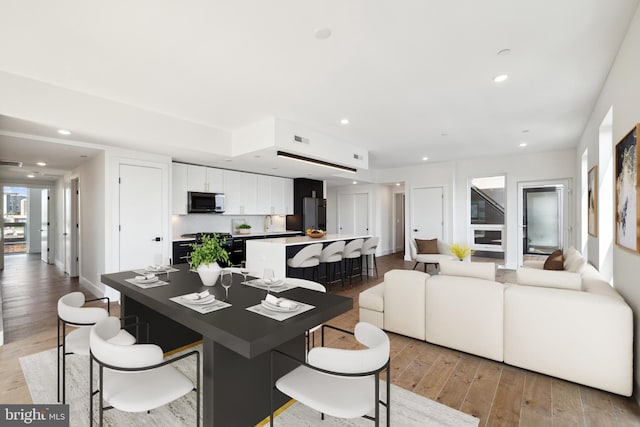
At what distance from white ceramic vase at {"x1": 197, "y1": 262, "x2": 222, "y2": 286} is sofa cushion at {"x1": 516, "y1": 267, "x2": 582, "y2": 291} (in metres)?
2.69

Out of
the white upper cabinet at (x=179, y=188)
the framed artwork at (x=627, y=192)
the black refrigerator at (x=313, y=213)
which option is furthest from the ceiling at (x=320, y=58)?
the black refrigerator at (x=313, y=213)

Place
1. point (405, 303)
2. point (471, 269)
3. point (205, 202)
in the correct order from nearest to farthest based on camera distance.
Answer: point (471, 269) → point (405, 303) → point (205, 202)

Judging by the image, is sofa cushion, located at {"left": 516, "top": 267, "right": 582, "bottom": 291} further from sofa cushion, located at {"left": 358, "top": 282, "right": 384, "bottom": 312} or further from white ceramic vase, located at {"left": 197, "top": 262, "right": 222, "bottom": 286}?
white ceramic vase, located at {"left": 197, "top": 262, "right": 222, "bottom": 286}

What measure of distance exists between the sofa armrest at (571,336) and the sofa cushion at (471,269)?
256 millimetres

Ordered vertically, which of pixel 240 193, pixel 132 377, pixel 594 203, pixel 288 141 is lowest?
pixel 132 377

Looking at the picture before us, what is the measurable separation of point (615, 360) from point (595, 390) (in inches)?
11.7

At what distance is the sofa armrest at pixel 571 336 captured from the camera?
2076 mm

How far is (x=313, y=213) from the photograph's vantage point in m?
7.98

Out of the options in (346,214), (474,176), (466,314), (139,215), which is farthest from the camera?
(346,214)

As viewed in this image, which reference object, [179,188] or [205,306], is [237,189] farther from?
[205,306]

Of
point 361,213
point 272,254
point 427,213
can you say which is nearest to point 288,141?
point 272,254

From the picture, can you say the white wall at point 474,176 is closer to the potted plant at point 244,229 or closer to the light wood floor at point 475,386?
the potted plant at point 244,229

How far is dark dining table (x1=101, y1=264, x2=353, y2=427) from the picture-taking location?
4.49ft

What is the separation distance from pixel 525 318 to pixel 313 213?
19.5 ft
